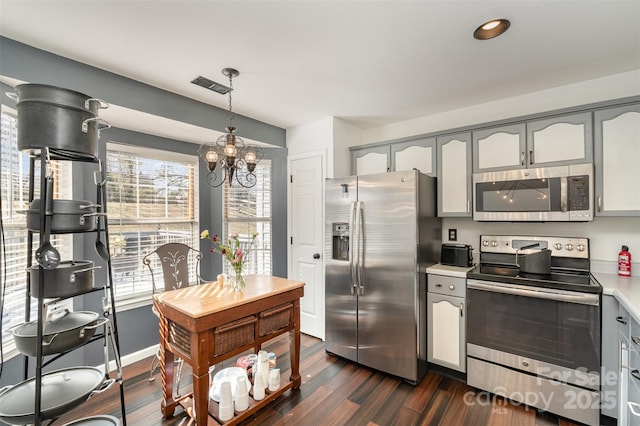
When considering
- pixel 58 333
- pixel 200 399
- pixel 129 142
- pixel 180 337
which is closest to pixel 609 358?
pixel 200 399

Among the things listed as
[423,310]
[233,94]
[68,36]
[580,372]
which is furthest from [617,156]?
[68,36]

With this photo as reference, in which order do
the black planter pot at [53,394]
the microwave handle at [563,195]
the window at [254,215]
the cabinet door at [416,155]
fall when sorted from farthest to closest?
1. the window at [254,215]
2. the cabinet door at [416,155]
3. the microwave handle at [563,195]
4. the black planter pot at [53,394]

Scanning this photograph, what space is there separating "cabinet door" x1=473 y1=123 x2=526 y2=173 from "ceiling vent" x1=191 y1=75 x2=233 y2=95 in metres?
2.31

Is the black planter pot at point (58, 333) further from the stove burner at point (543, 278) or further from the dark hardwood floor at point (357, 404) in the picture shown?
the stove burner at point (543, 278)

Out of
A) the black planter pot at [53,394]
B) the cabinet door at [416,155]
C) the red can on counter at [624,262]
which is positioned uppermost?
the cabinet door at [416,155]

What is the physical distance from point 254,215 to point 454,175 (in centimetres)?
239

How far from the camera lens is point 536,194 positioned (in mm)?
2406

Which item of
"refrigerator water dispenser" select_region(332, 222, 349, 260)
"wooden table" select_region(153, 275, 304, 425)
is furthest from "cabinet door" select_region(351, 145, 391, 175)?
"wooden table" select_region(153, 275, 304, 425)

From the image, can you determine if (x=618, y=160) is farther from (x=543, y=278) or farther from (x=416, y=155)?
(x=416, y=155)

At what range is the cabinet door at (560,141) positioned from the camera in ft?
7.38

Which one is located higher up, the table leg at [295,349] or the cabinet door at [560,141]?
the cabinet door at [560,141]

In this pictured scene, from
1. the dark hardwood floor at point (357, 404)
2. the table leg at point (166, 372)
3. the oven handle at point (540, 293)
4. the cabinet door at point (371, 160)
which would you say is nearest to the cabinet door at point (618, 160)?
the oven handle at point (540, 293)

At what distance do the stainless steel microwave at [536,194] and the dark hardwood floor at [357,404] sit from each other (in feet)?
4.83

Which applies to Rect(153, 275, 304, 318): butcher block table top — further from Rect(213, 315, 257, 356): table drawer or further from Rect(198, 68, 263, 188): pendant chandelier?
Rect(198, 68, 263, 188): pendant chandelier
